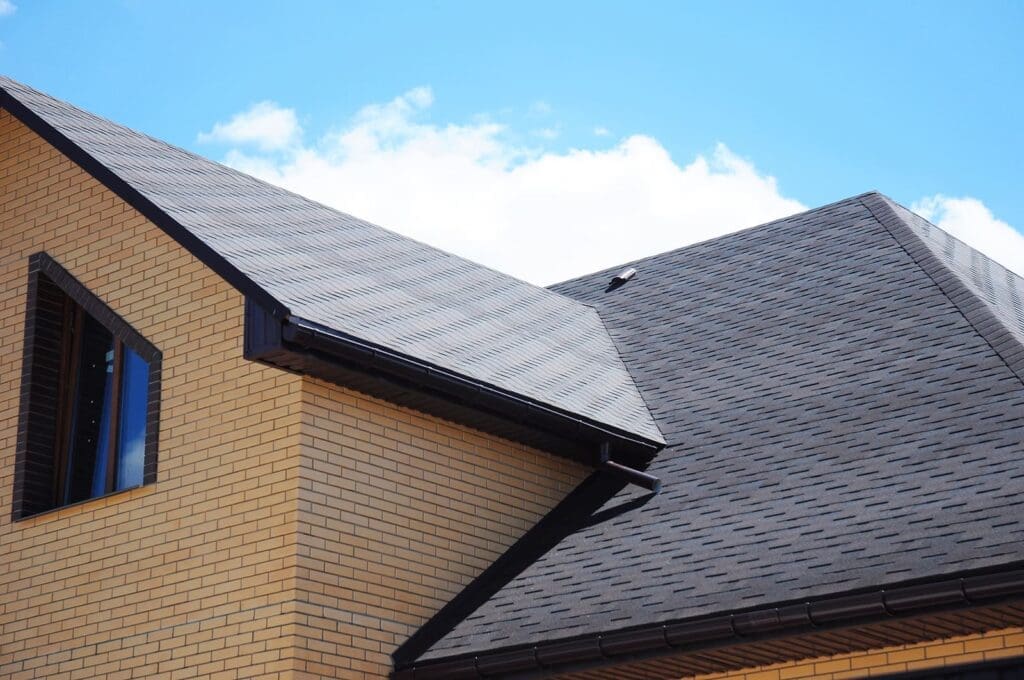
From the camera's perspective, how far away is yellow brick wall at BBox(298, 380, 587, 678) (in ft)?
29.8

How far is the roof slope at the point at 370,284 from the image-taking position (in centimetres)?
987

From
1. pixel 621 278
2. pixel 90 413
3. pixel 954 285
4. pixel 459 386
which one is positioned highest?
pixel 621 278

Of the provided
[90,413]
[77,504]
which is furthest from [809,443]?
[90,413]

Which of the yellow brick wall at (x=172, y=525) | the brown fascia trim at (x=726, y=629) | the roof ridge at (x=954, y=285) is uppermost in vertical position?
the roof ridge at (x=954, y=285)

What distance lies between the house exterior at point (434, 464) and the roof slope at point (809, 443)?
0.03 m

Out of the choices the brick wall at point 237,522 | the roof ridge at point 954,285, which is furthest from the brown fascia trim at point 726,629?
the roof ridge at point 954,285

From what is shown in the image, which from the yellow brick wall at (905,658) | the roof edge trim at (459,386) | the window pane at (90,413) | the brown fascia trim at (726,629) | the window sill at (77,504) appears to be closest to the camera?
the brown fascia trim at (726,629)

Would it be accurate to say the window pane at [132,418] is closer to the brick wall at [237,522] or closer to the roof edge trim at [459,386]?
the brick wall at [237,522]

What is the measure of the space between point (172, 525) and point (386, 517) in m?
1.48

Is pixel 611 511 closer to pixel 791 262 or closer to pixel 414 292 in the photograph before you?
pixel 414 292

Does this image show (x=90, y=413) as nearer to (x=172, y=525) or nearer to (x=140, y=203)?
(x=172, y=525)

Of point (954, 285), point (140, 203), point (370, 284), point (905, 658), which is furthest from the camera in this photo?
point (954, 285)

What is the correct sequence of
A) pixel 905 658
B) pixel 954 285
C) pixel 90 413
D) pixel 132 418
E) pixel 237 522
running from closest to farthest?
pixel 905 658, pixel 237 522, pixel 132 418, pixel 90 413, pixel 954 285

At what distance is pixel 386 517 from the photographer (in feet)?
31.7
